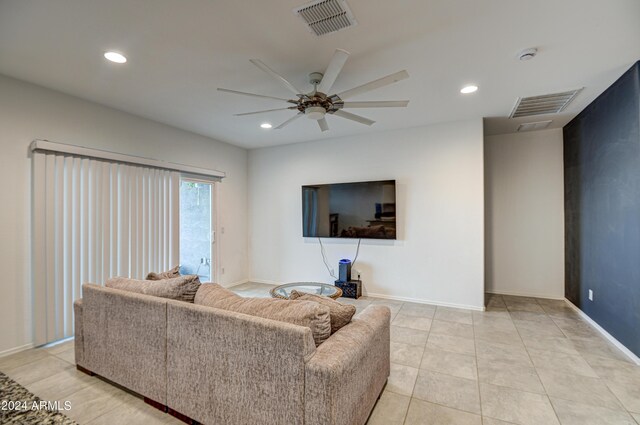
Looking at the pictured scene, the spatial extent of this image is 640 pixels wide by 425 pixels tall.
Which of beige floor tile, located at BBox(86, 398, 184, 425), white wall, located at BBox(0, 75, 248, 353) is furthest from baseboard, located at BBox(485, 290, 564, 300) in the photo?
white wall, located at BBox(0, 75, 248, 353)

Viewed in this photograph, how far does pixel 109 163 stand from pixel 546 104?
526cm

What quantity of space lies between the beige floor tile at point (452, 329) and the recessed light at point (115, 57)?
158 inches

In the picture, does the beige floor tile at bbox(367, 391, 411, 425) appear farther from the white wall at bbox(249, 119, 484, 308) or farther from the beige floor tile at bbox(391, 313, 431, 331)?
the white wall at bbox(249, 119, 484, 308)

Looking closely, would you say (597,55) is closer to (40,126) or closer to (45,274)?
(40,126)

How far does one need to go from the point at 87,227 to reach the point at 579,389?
4806 millimetres

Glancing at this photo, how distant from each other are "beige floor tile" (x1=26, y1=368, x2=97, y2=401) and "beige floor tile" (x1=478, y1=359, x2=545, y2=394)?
3111 mm

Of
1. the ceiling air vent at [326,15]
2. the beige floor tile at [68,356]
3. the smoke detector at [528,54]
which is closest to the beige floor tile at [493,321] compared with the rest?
the smoke detector at [528,54]

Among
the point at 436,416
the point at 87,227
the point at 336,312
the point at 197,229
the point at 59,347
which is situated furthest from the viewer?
the point at 197,229

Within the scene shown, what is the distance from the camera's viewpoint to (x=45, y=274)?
2.96 meters

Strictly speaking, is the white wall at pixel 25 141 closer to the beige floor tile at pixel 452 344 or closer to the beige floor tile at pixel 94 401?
the beige floor tile at pixel 94 401

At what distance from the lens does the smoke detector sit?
2.35 meters

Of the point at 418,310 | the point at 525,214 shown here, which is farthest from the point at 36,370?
the point at 525,214

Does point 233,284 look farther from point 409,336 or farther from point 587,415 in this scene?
point 587,415

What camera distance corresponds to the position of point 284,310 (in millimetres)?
1645
